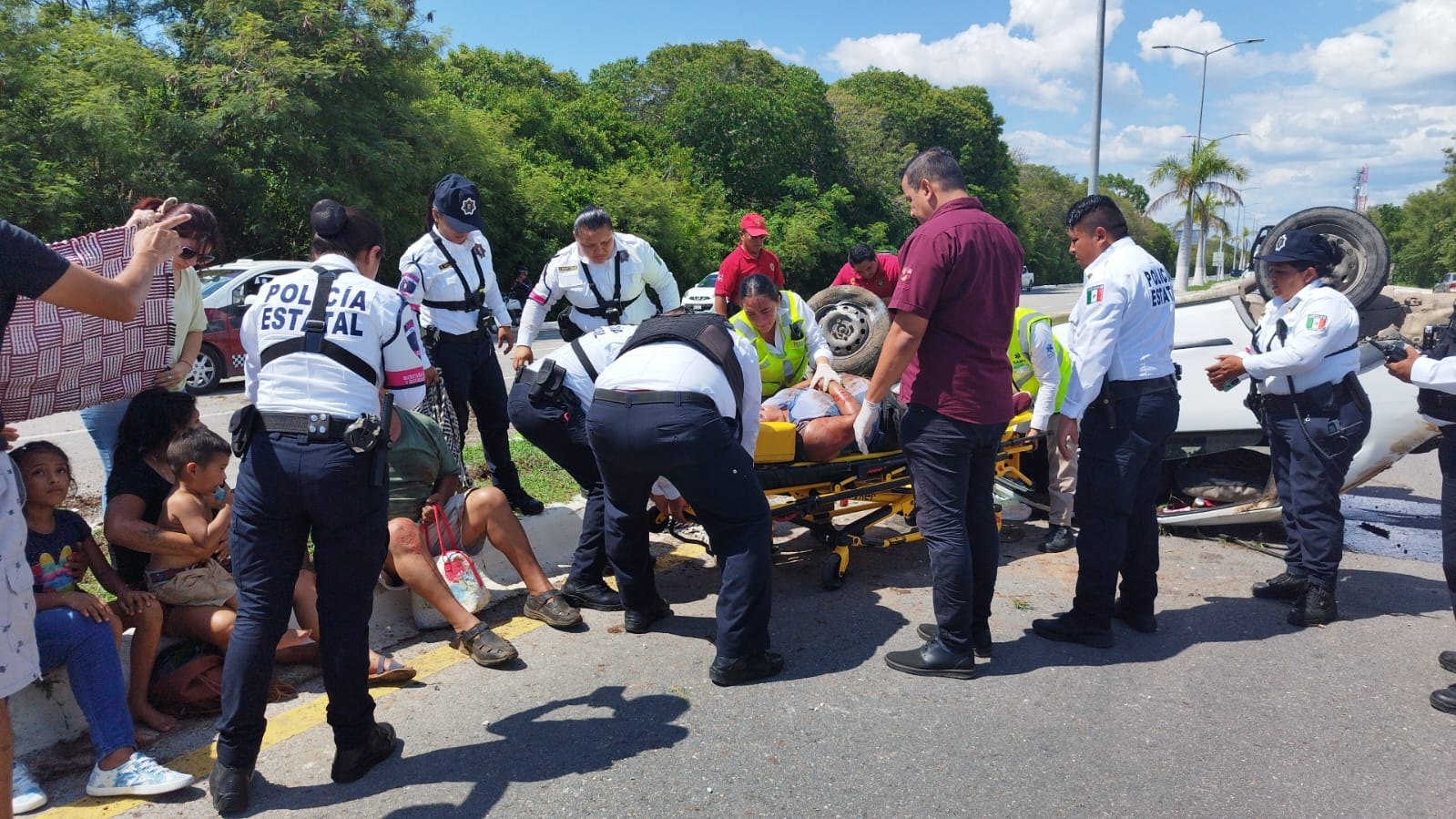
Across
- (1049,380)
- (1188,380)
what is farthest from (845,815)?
(1188,380)

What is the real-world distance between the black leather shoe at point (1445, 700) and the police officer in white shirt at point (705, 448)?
2.40 metres

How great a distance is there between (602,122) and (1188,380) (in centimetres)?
2842

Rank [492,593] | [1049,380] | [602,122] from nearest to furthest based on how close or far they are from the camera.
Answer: [492,593], [1049,380], [602,122]

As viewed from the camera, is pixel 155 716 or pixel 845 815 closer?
pixel 845 815

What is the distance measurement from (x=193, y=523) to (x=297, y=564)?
736mm

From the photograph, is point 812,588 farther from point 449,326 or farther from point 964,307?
point 449,326

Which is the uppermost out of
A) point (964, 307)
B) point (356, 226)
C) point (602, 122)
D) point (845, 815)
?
point (602, 122)

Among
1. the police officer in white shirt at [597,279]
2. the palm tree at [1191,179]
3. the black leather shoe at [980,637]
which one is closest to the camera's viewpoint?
the black leather shoe at [980,637]

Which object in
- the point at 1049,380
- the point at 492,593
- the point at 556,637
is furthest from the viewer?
the point at 1049,380

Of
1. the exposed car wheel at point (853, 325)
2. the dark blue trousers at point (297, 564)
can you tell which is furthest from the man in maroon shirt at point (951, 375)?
the exposed car wheel at point (853, 325)

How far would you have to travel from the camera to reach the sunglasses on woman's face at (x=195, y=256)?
Result: 3809 mm

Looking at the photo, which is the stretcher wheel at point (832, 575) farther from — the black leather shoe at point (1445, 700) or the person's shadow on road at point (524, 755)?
the black leather shoe at point (1445, 700)

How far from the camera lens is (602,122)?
31922 millimetres

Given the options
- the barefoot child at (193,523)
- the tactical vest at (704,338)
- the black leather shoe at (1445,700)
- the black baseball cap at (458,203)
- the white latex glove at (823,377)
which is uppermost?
the black baseball cap at (458,203)
